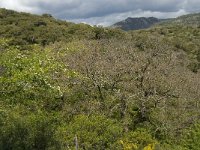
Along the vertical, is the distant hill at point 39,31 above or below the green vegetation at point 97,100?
above

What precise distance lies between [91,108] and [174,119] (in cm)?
1004

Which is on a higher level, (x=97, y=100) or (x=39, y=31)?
(x=39, y=31)

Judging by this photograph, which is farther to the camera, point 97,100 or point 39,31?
point 39,31

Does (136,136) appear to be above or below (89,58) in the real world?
below

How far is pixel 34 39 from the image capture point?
76812 mm

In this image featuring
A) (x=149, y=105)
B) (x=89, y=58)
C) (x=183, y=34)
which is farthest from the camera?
(x=183, y=34)

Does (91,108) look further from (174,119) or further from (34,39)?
(34,39)

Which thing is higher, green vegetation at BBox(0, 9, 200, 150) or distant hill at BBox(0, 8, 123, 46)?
distant hill at BBox(0, 8, 123, 46)

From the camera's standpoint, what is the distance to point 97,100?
142ft

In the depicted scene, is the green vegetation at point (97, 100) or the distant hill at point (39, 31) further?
the distant hill at point (39, 31)

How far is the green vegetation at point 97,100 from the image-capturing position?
1966 cm

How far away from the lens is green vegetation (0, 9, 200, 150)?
1966 centimetres

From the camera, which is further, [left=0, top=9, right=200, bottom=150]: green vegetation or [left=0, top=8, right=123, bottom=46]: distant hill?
[left=0, top=8, right=123, bottom=46]: distant hill

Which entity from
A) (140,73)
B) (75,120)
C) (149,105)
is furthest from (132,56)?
(75,120)
